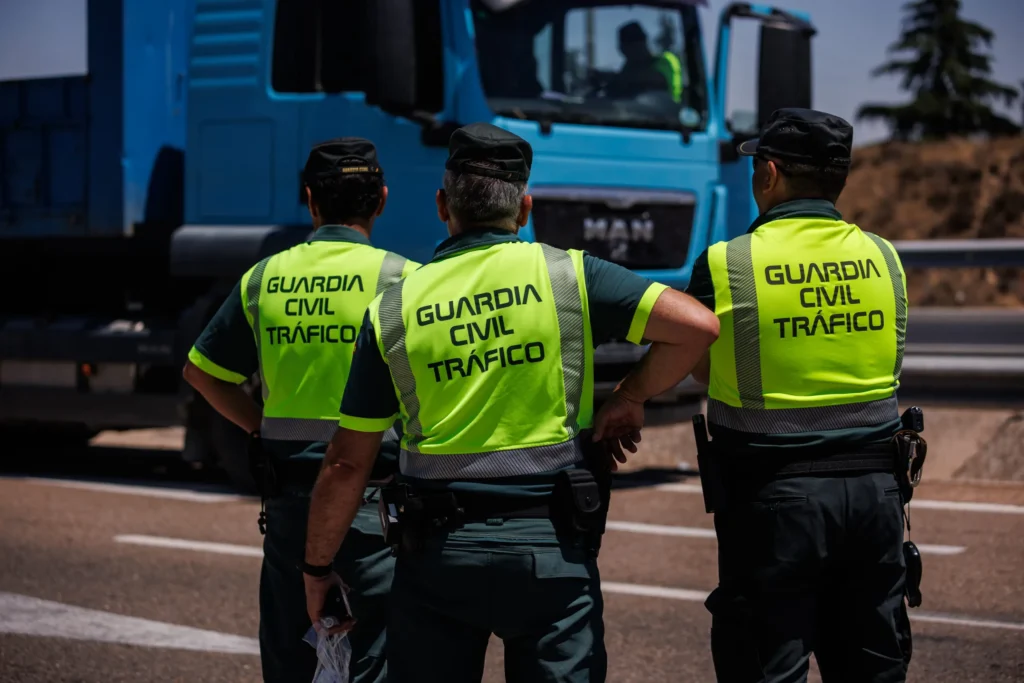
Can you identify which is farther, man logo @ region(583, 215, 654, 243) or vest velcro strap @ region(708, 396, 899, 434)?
man logo @ region(583, 215, 654, 243)

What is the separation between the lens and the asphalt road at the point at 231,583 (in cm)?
565

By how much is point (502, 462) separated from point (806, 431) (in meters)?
0.89

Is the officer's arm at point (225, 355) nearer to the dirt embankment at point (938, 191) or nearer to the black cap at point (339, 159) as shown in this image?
the black cap at point (339, 159)

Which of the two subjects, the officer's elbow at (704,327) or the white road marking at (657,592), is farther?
the white road marking at (657,592)

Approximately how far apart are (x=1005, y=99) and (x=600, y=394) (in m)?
39.5

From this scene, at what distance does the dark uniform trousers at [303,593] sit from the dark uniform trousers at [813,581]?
2.80 feet

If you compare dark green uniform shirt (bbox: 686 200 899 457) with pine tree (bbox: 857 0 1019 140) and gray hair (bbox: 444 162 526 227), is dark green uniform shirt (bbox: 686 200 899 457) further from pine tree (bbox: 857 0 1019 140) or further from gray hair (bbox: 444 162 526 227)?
pine tree (bbox: 857 0 1019 140)

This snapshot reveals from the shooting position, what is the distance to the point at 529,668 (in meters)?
2.99

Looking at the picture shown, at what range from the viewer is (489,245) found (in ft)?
10.3

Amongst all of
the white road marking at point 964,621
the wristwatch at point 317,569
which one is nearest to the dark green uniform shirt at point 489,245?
the wristwatch at point 317,569

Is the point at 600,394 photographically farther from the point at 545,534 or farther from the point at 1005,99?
the point at 1005,99

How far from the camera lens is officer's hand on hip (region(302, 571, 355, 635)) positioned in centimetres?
334

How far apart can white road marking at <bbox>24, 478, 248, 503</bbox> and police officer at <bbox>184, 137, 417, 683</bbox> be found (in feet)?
18.8

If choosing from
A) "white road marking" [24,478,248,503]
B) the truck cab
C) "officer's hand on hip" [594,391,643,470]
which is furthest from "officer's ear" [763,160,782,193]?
"white road marking" [24,478,248,503]
